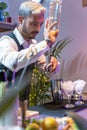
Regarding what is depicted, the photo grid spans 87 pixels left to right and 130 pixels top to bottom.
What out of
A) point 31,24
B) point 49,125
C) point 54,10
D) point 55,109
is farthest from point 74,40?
point 49,125

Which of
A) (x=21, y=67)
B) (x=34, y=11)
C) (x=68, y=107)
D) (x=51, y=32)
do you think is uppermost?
(x=34, y=11)

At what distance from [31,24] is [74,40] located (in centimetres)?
186

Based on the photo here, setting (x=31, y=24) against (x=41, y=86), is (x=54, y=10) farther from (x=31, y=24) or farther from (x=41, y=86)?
(x=41, y=86)

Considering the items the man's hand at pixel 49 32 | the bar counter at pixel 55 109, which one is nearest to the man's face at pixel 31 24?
the man's hand at pixel 49 32

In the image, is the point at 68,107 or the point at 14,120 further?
the point at 68,107

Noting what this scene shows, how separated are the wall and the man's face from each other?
176 centimetres

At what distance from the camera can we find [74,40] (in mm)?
3137

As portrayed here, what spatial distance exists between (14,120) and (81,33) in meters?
2.39

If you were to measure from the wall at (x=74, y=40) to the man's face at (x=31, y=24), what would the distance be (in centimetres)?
176

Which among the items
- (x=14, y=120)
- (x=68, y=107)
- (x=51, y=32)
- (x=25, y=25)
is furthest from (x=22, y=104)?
(x=68, y=107)

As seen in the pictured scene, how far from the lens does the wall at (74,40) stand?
309 centimetres

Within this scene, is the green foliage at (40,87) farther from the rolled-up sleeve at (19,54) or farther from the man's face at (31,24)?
the rolled-up sleeve at (19,54)

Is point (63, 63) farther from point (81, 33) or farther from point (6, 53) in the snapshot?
point (6, 53)

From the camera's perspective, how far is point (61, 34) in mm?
3209
